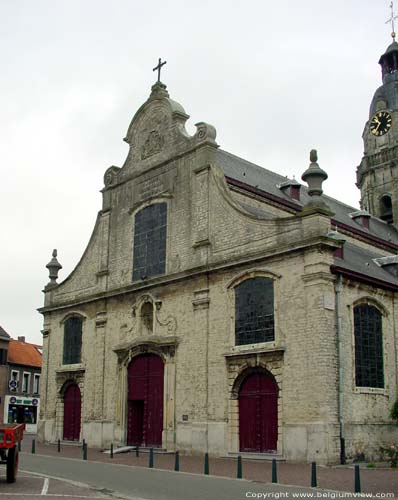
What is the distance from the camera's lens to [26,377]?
54.3 m

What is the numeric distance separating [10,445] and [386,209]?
3348 cm

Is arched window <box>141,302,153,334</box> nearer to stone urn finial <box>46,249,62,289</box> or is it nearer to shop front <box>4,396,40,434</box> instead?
stone urn finial <box>46,249,62,289</box>

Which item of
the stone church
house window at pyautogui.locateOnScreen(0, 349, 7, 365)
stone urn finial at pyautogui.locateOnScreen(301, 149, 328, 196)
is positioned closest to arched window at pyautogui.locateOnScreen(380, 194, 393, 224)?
the stone church

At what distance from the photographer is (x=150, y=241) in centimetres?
2950

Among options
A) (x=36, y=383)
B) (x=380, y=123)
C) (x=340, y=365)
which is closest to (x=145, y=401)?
(x=340, y=365)

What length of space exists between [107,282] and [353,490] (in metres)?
19.3

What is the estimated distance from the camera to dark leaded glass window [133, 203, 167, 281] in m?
28.8

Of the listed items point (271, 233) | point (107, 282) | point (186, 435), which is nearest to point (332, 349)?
point (271, 233)

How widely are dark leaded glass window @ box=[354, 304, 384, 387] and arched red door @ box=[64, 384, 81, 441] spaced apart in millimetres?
14771

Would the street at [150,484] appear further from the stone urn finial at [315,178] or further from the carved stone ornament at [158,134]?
the carved stone ornament at [158,134]

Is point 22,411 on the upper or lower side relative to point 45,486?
upper

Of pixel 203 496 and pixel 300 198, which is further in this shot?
pixel 300 198

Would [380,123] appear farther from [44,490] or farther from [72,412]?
Answer: [44,490]

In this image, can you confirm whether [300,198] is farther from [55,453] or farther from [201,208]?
[55,453]
